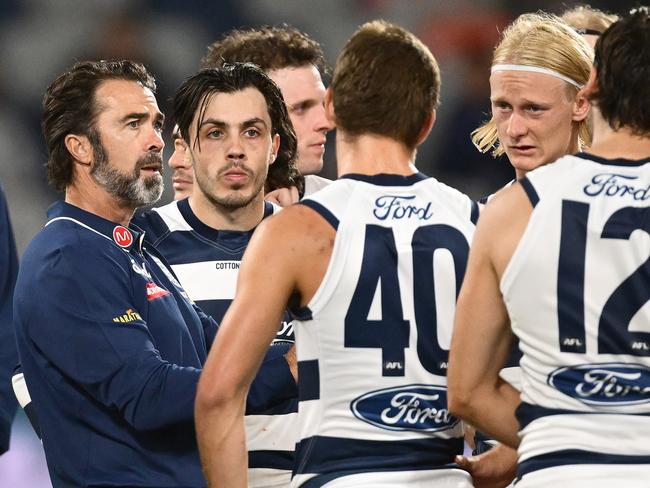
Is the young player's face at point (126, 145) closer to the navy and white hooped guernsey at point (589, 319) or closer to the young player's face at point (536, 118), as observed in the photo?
the young player's face at point (536, 118)

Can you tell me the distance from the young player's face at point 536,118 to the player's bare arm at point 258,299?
1.58m

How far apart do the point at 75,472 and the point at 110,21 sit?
5.98 meters

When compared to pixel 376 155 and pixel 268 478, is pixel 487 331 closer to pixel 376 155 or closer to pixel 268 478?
pixel 376 155

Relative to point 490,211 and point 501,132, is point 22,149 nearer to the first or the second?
point 501,132

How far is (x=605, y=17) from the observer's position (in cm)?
535

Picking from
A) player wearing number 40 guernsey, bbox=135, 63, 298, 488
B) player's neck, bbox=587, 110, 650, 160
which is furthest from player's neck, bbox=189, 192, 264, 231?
player's neck, bbox=587, 110, 650, 160

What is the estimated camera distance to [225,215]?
411 centimetres

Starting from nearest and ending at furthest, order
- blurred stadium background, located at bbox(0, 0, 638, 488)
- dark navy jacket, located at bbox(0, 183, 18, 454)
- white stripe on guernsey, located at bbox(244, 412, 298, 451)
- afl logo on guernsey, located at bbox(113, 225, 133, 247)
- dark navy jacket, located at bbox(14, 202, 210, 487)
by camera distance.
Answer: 1. dark navy jacket, located at bbox(14, 202, 210, 487)
2. afl logo on guernsey, located at bbox(113, 225, 133, 247)
3. white stripe on guernsey, located at bbox(244, 412, 298, 451)
4. dark navy jacket, located at bbox(0, 183, 18, 454)
5. blurred stadium background, located at bbox(0, 0, 638, 488)

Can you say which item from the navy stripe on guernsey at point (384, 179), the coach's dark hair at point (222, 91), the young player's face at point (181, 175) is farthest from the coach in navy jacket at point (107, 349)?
the young player's face at point (181, 175)

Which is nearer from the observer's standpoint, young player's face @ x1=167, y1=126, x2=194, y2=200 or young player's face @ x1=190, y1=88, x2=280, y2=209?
young player's face @ x1=190, y1=88, x2=280, y2=209

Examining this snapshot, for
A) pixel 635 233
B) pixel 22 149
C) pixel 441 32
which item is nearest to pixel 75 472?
pixel 635 233

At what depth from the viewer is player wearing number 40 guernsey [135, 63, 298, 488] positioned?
3.86 metres

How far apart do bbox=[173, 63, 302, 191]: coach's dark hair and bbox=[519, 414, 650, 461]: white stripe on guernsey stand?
82.6 inches

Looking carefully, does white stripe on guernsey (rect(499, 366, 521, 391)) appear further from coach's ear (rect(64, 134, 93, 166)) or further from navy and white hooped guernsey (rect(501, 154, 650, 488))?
coach's ear (rect(64, 134, 93, 166))
